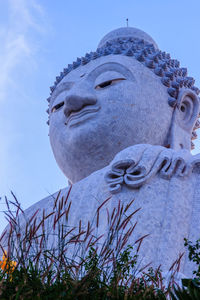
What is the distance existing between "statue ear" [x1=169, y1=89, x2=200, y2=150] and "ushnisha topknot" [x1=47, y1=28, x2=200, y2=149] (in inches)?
4.8

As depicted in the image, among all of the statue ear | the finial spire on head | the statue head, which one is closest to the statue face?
the statue head

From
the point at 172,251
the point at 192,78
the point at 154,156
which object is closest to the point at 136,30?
the point at 192,78

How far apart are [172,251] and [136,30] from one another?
4.72 m

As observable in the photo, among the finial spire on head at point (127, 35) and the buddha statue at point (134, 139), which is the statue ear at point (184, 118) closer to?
the buddha statue at point (134, 139)

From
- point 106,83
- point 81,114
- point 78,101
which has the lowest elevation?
point 81,114

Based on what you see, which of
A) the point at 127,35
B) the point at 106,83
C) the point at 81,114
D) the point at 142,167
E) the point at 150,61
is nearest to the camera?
the point at 142,167

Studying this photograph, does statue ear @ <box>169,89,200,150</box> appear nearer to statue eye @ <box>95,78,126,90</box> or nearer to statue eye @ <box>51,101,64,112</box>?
statue eye @ <box>95,78,126,90</box>

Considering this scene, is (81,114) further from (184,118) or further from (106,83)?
(184,118)

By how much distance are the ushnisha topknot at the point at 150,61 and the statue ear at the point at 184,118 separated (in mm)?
123

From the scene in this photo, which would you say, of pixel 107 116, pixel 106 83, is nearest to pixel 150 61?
pixel 106 83

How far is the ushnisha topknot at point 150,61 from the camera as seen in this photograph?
6.68 m

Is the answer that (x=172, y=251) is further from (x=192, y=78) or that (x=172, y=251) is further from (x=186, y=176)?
(x=192, y=78)

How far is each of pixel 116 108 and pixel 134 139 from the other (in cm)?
44

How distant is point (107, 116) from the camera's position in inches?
236
